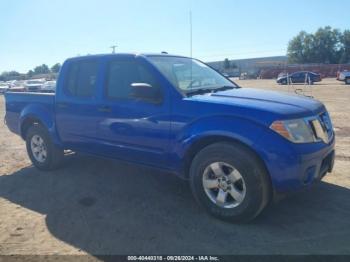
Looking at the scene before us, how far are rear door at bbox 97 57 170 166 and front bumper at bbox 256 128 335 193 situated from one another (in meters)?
1.23

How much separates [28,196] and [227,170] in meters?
2.96

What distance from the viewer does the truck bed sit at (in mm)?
A: 6048

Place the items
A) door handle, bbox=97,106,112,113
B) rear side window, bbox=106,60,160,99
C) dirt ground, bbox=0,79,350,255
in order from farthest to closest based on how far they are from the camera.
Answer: door handle, bbox=97,106,112,113, rear side window, bbox=106,60,160,99, dirt ground, bbox=0,79,350,255

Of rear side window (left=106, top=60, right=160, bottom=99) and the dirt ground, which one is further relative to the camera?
rear side window (left=106, top=60, right=160, bottom=99)

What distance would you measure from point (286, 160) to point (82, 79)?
10.9 ft

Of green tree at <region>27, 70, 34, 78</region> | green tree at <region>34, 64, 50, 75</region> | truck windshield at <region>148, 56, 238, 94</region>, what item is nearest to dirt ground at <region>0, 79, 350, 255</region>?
truck windshield at <region>148, 56, 238, 94</region>

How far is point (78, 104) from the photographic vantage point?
5.46 metres

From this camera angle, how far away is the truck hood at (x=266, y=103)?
382cm

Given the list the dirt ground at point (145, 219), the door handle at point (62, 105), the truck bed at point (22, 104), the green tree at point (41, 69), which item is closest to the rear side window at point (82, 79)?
the door handle at point (62, 105)

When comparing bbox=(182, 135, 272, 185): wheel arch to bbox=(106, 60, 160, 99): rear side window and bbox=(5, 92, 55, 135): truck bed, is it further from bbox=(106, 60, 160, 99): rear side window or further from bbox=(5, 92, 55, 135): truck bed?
bbox=(5, 92, 55, 135): truck bed

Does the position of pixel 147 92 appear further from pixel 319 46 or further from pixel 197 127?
pixel 319 46

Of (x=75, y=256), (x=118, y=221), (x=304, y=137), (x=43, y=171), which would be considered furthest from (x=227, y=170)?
(x=43, y=171)

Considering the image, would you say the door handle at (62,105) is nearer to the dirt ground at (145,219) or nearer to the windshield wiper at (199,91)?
the dirt ground at (145,219)

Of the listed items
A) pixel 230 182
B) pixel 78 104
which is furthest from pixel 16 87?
pixel 230 182
